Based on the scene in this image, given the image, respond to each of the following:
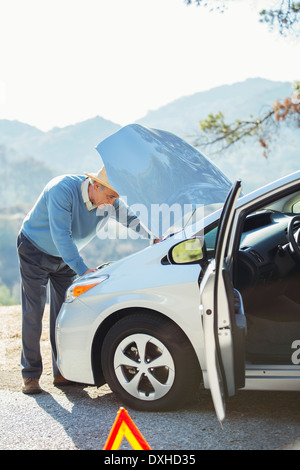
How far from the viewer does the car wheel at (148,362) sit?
12.0 ft

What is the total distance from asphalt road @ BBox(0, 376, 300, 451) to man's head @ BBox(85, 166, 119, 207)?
61.4 inches

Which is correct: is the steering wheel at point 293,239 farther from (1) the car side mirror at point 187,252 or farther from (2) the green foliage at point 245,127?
(2) the green foliage at point 245,127

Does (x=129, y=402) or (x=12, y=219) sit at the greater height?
(x=129, y=402)

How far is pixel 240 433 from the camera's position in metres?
3.37

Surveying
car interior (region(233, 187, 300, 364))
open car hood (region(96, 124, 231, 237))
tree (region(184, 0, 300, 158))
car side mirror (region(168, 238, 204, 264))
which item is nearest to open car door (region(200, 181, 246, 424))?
car interior (region(233, 187, 300, 364))

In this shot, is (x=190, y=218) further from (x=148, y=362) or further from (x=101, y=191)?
(x=148, y=362)

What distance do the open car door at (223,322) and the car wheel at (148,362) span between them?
65cm

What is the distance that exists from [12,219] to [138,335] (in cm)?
18603

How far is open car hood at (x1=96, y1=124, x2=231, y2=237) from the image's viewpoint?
166 inches

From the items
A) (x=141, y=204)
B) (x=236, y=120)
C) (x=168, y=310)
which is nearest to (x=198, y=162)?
(x=141, y=204)

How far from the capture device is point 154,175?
4.36m

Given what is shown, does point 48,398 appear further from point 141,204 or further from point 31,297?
point 141,204

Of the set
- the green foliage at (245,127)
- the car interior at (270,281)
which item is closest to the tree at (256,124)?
the green foliage at (245,127)

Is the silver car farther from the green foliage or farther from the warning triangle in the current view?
the green foliage
